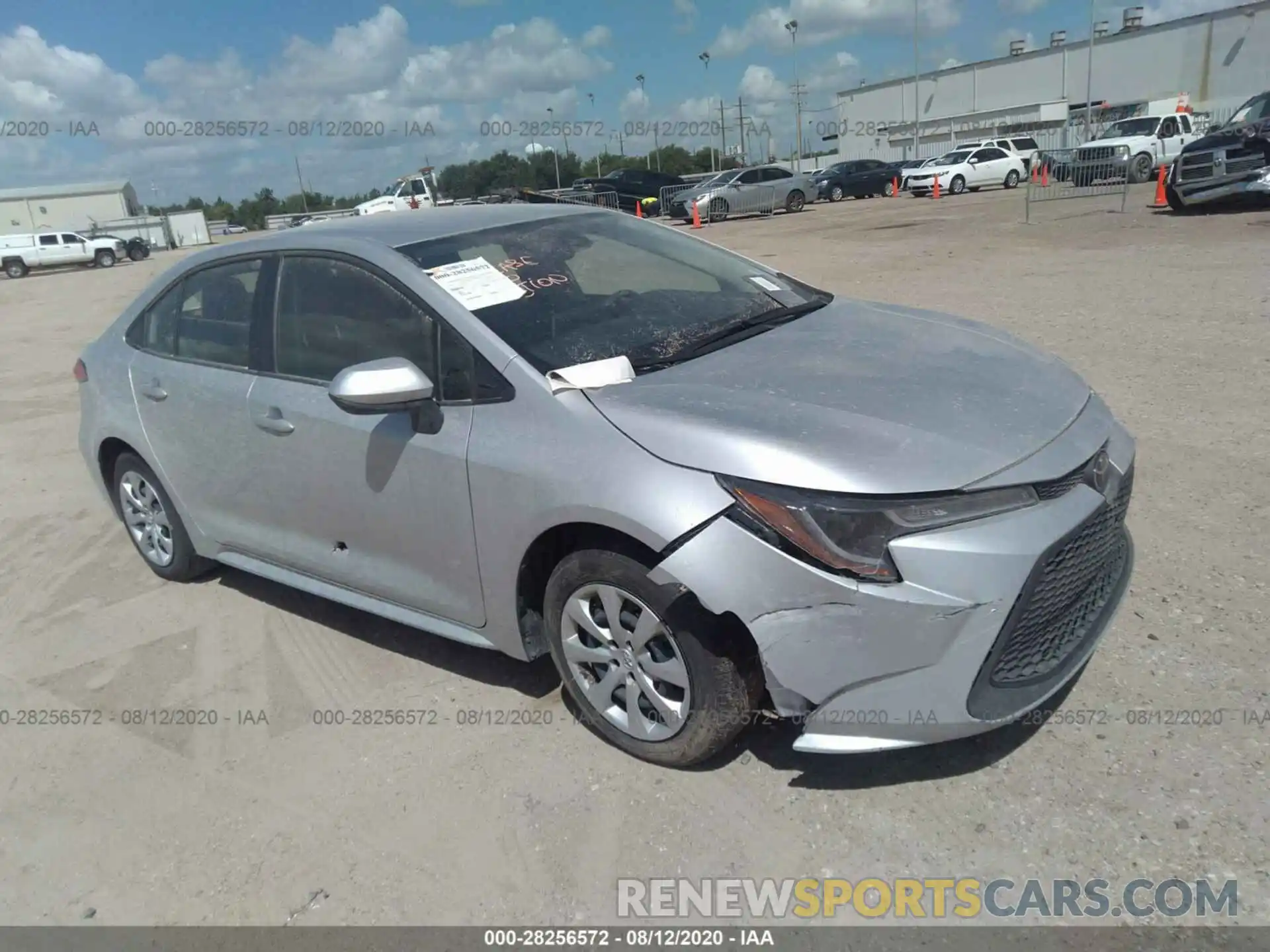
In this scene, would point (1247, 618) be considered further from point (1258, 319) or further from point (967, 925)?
point (1258, 319)

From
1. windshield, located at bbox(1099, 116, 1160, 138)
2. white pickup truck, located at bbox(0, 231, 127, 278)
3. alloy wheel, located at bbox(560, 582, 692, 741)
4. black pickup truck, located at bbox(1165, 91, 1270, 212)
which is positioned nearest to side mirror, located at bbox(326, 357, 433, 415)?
alloy wheel, located at bbox(560, 582, 692, 741)

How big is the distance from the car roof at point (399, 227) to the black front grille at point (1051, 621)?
248 cm

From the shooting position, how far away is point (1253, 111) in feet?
54.7

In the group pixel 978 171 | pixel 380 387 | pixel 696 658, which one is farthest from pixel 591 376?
pixel 978 171

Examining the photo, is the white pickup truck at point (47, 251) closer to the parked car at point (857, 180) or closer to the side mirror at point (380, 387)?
the parked car at point (857, 180)

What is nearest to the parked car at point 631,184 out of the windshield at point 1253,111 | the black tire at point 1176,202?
the black tire at point 1176,202

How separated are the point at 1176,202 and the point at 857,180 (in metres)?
21.4

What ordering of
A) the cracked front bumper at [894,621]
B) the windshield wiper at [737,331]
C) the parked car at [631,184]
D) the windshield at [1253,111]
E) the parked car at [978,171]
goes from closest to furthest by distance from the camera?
the cracked front bumper at [894,621]
the windshield wiper at [737,331]
the windshield at [1253,111]
the parked car at [978,171]
the parked car at [631,184]

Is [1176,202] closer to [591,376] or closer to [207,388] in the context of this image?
[591,376]

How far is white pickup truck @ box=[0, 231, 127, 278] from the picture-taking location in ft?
130

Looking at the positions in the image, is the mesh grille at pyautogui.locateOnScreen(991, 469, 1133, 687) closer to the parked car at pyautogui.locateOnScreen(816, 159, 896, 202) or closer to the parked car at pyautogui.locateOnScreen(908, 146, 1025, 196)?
the parked car at pyautogui.locateOnScreen(908, 146, 1025, 196)

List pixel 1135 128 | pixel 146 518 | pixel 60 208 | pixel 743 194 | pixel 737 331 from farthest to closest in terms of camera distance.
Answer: pixel 60 208 < pixel 743 194 < pixel 1135 128 < pixel 146 518 < pixel 737 331

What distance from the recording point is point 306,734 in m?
3.49

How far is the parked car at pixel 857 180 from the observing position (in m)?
36.9
